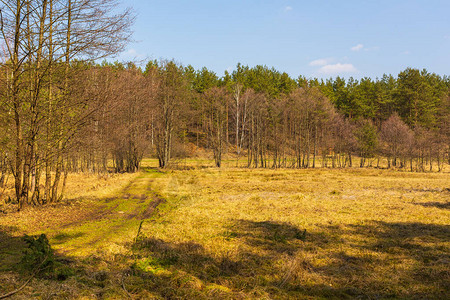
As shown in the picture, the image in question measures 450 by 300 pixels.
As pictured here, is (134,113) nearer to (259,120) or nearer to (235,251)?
(259,120)

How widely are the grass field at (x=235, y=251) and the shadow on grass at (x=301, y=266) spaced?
25mm

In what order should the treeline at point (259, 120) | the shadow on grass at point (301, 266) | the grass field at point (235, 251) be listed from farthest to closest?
the treeline at point (259, 120) < the shadow on grass at point (301, 266) < the grass field at point (235, 251)

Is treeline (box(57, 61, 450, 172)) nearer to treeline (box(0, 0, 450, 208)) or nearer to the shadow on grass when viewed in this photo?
treeline (box(0, 0, 450, 208))

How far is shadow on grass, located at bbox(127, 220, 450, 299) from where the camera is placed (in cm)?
519

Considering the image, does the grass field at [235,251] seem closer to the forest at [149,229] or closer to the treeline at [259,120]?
the forest at [149,229]

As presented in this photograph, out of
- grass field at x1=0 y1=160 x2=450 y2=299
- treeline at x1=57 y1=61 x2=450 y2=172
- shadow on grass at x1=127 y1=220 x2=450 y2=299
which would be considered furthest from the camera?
treeline at x1=57 y1=61 x2=450 y2=172

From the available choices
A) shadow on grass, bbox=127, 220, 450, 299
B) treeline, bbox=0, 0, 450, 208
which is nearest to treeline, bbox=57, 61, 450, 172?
treeline, bbox=0, 0, 450, 208

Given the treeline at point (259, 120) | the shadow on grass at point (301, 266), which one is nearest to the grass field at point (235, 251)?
the shadow on grass at point (301, 266)

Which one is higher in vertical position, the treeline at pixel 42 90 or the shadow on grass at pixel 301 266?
the treeline at pixel 42 90

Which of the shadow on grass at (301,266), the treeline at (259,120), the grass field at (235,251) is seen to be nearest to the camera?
the grass field at (235,251)

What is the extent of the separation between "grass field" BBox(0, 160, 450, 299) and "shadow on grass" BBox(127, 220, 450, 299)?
0.08ft

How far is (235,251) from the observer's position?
24.2 ft

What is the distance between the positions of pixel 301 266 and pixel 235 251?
1776 mm

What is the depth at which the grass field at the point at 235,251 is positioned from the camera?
5.08 m
